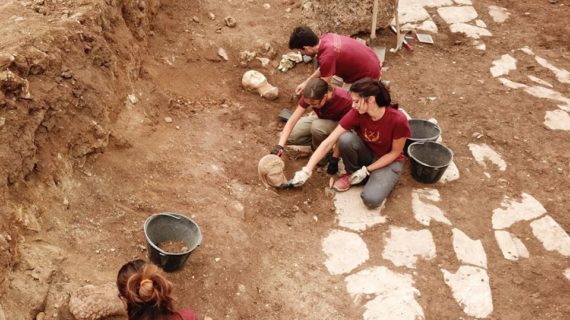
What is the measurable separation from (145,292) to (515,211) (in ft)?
10.4

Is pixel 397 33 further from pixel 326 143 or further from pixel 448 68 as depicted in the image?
pixel 326 143

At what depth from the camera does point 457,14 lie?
7.02 metres

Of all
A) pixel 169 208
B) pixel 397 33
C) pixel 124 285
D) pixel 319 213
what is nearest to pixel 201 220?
pixel 169 208

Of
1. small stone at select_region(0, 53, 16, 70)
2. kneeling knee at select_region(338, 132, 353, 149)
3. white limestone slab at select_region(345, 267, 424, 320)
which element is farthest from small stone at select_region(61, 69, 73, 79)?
white limestone slab at select_region(345, 267, 424, 320)

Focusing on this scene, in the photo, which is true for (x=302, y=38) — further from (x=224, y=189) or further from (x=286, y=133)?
(x=224, y=189)

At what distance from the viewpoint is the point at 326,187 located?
4453mm

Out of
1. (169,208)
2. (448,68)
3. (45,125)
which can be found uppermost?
(45,125)

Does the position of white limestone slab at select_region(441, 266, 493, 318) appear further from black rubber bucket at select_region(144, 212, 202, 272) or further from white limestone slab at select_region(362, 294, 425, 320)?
black rubber bucket at select_region(144, 212, 202, 272)

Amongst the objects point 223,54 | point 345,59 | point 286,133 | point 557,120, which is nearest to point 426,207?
point 286,133

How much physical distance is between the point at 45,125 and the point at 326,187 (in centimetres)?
→ 226

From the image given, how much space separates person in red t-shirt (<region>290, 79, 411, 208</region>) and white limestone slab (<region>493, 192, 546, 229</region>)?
881mm

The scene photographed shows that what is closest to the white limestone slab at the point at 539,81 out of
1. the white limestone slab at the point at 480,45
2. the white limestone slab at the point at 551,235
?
the white limestone slab at the point at 480,45

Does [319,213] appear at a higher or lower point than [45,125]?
lower

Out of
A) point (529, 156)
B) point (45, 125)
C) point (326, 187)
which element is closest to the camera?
point (45, 125)
